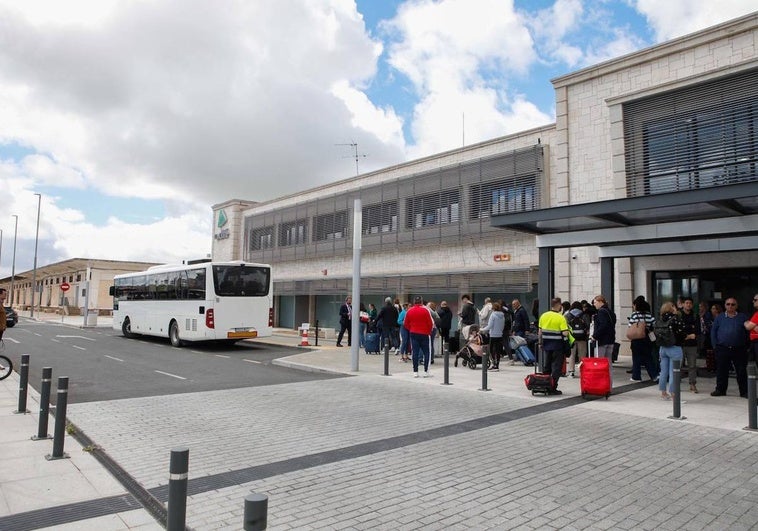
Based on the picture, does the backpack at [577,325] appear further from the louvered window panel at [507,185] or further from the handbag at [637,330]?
the louvered window panel at [507,185]

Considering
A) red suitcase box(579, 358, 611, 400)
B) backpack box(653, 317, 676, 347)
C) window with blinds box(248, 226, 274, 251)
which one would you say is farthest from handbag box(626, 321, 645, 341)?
window with blinds box(248, 226, 274, 251)

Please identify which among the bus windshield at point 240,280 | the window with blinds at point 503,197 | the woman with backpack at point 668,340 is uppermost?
the window with blinds at point 503,197

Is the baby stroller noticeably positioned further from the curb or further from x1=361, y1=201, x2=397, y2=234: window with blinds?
x1=361, y1=201, x2=397, y2=234: window with blinds

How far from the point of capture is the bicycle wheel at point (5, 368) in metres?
11.7

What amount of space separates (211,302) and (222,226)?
71.4 feet

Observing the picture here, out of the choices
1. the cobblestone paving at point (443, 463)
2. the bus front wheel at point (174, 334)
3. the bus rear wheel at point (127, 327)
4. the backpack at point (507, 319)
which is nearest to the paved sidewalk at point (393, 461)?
the cobblestone paving at point (443, 463)

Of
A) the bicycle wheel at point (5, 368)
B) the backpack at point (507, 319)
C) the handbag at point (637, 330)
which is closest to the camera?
the handbag at point (637, 330)

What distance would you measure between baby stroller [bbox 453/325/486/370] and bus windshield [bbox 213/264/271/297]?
28.2 feet

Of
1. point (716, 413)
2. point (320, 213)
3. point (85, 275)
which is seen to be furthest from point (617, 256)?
point (85, 275)

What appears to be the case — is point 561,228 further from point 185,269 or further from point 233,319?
point 185,269

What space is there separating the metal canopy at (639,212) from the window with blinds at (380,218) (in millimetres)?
12179

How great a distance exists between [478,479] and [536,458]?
3.57ft

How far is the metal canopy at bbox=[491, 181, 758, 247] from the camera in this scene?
9.91 m

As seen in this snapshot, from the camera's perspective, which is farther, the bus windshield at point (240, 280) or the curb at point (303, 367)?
the bus windshield at point (240, 280)
